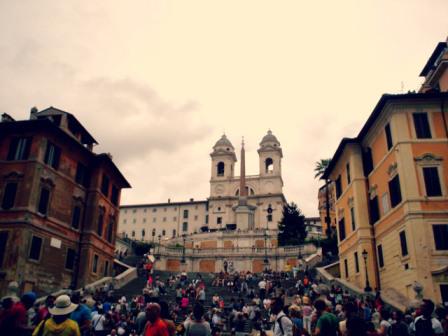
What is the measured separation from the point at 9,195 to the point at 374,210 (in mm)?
26204

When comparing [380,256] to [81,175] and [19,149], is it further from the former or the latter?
[19,149]

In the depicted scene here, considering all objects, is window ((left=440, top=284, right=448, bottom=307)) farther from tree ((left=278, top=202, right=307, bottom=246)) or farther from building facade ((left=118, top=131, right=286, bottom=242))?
building facade ((left=118, top=131, right=286, bottom=242))

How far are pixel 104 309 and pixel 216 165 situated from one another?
8803 cm

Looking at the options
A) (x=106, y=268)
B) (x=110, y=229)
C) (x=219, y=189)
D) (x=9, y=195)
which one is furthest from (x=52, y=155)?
(x=219, y=189)

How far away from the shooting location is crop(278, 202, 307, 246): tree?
226ft

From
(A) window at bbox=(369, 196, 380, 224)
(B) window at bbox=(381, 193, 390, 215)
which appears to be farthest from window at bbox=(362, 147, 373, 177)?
(B) window at bbox=(381, 193, 390, 215)

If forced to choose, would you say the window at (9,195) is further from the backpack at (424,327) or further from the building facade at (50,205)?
the backpack at (424,327)

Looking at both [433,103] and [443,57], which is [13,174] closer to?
[433,103]

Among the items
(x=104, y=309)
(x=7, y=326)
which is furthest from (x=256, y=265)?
(x=7, y=326)

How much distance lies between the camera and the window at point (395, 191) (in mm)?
26938

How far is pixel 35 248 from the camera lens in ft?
98.4

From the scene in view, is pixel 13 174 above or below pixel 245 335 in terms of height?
above

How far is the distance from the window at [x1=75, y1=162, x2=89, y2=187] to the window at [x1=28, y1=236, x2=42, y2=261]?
289 inches

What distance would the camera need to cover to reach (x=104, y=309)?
845 inches
